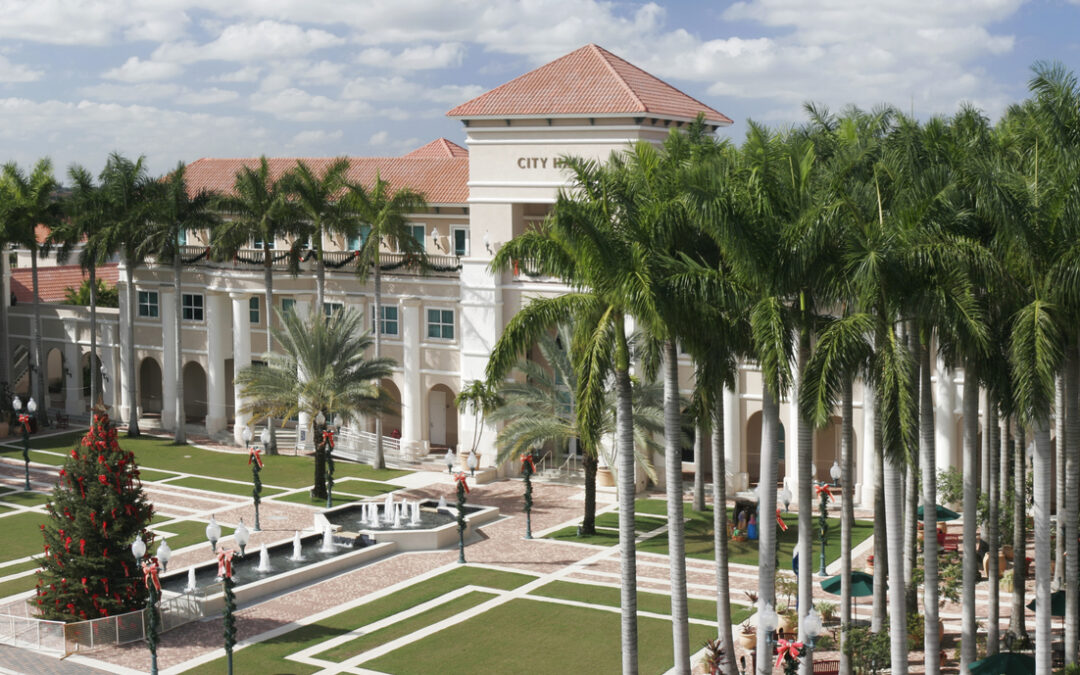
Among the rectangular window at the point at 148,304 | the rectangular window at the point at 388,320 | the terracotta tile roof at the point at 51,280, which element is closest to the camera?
the rectangular window at the point at 388,320

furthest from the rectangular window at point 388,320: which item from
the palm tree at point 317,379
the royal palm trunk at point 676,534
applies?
the royal palm trunk at point 676,534

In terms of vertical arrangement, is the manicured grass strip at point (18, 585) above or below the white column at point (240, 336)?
below

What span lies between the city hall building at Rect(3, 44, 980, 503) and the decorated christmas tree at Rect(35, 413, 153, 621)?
13.5 meters

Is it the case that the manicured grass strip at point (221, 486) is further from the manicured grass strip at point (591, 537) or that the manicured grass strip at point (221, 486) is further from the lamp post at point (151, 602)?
the lamp post at point (151, 602)

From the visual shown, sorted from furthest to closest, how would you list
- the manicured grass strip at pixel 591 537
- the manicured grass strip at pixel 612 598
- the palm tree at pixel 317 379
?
the palm tree at pixel 317 379 → the manicured grass strip at pixel 591 537 → the manicured grass strip at pixel 612 598

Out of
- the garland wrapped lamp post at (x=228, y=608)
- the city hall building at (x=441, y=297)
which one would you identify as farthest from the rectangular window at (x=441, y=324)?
the garland wrapped lamp post at (x=228, y=608)

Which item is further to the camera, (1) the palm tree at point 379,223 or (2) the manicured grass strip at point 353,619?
(1) the palm tree at point 379,223

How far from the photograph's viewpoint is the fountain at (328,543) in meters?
35.3

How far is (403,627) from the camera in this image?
96.3 ft

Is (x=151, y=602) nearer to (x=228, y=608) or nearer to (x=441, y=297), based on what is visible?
(x=228, y=608)

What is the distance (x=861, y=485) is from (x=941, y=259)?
2237 cm

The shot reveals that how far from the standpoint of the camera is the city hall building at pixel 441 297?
43219 mm

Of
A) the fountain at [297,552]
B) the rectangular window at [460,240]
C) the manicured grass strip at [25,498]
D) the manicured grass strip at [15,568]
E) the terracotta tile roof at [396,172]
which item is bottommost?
the manicured grass strip at [15,568]

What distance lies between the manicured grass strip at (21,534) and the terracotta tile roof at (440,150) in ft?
90.6
